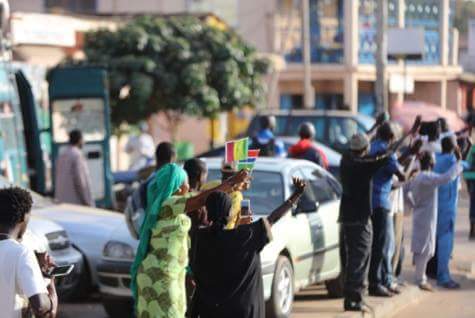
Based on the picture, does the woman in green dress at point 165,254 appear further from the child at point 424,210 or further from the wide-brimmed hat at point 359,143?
the child at point 424,210

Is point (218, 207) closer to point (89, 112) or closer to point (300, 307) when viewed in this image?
point (300, 307)

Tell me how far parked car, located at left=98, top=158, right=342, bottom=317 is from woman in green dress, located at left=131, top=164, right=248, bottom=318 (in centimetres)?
288

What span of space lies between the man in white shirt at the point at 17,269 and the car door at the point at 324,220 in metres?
6.11

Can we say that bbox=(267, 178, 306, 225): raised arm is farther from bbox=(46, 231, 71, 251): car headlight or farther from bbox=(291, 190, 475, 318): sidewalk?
bbox=(46, 231, 71, 251): car headlight

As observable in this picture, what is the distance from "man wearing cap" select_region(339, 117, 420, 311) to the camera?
10.4 m

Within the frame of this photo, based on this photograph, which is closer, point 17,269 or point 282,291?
point 17,269

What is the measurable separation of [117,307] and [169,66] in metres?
15.7

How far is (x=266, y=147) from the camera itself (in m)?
15.2

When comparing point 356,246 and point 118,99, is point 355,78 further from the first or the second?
point 356,246

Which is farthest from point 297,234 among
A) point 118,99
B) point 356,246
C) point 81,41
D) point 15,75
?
point 81,41

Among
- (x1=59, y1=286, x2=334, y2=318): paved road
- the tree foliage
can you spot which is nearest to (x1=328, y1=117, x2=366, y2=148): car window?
the tree foliage

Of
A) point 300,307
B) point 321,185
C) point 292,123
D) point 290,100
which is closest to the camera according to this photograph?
point 300,307

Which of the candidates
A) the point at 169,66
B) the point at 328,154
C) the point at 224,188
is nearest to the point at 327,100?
the point at 169,66

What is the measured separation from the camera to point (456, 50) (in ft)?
140
